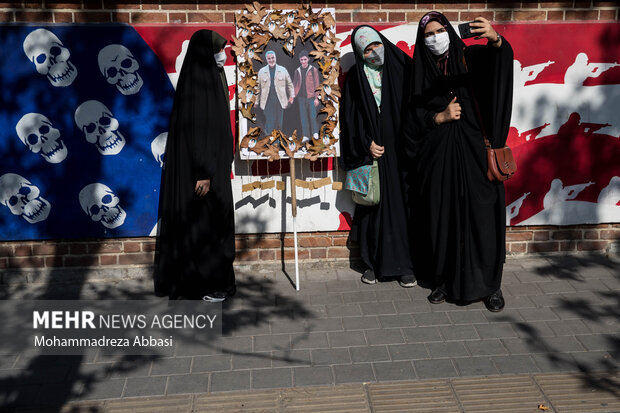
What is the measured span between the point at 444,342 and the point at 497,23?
287 centimetres

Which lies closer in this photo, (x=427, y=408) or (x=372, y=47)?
(x=427, y=408)

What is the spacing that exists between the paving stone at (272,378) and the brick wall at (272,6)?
1.85 metres

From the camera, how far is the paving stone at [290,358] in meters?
5.20

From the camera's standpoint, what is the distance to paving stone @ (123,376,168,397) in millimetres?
4871

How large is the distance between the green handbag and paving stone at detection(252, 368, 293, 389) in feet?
6.05

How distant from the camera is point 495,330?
223 inches

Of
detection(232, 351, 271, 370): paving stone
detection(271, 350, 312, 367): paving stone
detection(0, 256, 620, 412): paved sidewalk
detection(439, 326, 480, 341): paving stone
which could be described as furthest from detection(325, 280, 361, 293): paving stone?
detection(232, 351, 271, 370): paving stone

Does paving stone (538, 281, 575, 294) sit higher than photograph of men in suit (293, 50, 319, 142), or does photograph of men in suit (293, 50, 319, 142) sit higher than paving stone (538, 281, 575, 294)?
→ photograph of men in suit (293, 50, 319, 142)

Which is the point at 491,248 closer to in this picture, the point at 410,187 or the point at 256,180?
the point at 410,187

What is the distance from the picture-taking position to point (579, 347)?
211 inches

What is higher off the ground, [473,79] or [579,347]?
[473,79]

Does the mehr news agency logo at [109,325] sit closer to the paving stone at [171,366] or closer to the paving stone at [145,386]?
the paving stone at [171,366]

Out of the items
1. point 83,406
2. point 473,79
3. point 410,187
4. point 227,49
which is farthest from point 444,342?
point 227,49

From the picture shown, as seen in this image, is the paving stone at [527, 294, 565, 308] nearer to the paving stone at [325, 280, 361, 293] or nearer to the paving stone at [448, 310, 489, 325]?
the paving stone at [448, 310, 489, 325]
